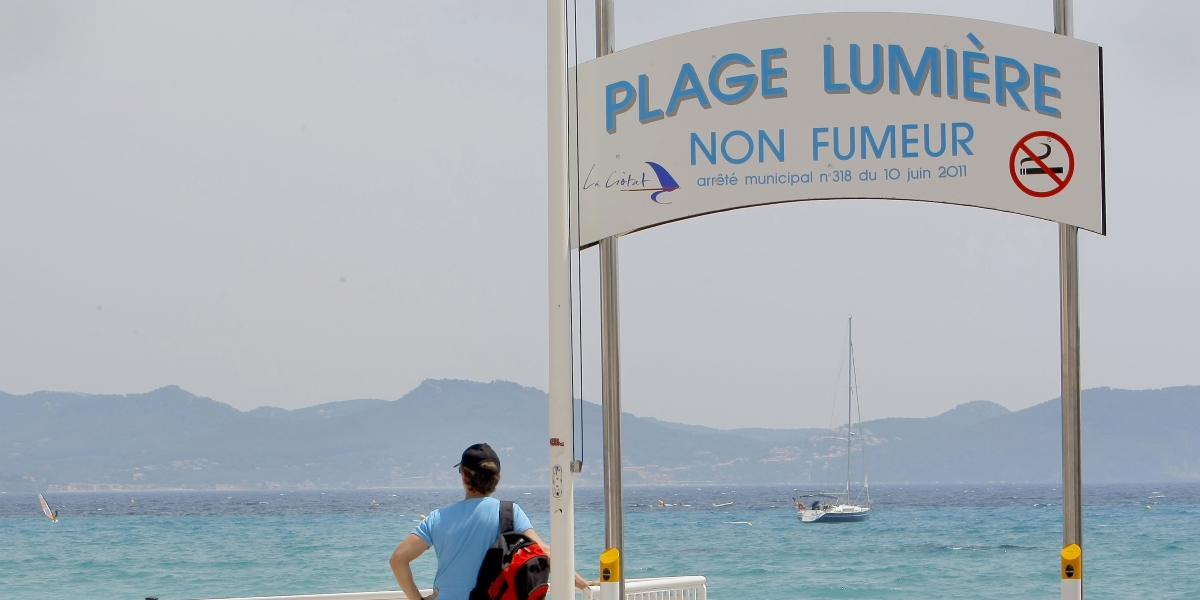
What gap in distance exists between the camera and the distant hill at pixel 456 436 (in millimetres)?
82938

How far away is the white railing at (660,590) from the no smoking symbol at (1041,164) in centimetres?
199

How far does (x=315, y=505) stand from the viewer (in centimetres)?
7025

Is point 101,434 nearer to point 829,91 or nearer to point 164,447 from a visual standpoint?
point 164,447

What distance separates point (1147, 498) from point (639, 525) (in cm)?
3017

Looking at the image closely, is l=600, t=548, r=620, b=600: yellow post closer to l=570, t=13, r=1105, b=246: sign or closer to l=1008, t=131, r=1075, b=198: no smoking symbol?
l=570, t=13, r=1105, b=246: sign

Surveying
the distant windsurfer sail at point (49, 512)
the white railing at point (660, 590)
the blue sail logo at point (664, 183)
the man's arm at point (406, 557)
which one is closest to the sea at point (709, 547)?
the distant windsurfer sail at point (49, 512)

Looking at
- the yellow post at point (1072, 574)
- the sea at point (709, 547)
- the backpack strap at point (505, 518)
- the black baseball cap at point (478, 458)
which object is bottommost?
the sea at point (709, 547)

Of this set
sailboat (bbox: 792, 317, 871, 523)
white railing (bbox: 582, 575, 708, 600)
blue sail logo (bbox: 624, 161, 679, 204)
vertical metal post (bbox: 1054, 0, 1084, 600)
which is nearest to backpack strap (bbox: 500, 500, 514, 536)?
white railing (bbox: 582, 575, 708, 600)

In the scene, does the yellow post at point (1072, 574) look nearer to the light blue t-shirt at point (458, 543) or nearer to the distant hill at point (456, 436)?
the light blue t-shirt at point (458, 543)

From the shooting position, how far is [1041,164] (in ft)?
14.4

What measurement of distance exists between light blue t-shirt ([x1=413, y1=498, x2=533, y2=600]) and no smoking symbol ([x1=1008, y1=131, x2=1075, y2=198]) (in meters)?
2.49

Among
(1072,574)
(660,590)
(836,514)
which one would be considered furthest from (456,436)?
(1072,574)

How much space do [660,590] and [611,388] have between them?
914 mm

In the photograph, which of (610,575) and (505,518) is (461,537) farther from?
(610,575)
